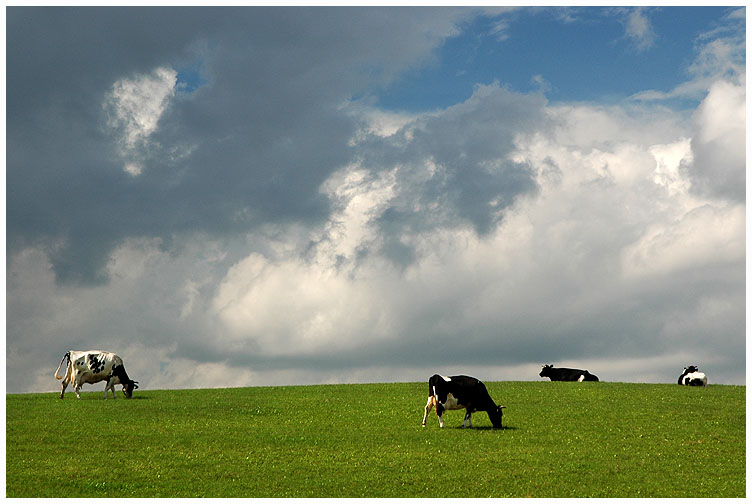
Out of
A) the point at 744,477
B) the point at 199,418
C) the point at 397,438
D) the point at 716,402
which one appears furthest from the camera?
the point at 716,402

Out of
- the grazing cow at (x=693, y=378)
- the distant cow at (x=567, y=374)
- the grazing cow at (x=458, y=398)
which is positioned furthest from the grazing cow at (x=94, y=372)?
the grazing cow at (x=693, y=378)

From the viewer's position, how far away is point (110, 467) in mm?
28484

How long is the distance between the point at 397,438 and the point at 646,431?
11.9 metres

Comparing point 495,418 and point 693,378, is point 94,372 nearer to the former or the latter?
point 495,418

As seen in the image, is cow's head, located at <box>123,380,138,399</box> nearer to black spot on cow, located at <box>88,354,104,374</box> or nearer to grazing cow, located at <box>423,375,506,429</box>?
Result: black spot on cow, located at <box>88,354,104,374</box>

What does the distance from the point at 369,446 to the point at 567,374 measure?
33.8 metres

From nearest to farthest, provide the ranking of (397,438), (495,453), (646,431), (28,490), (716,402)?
(28,490) → (495,453) → (397,438) → (646,431) → (716,402)

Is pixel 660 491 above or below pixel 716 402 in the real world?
below

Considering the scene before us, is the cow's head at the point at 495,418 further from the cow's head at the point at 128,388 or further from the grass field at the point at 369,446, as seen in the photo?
the cow's head at the point at 128,388

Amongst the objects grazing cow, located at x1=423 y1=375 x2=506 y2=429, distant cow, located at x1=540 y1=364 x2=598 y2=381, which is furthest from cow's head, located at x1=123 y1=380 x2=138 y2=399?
distant cow, located at x1=540 y1=364 x2=598 y2=381

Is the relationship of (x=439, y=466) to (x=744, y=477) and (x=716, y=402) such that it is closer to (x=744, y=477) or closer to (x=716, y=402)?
(x=744, y=477)

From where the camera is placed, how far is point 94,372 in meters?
48.1

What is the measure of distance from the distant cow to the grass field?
12659mm

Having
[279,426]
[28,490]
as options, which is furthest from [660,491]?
[28,490]
